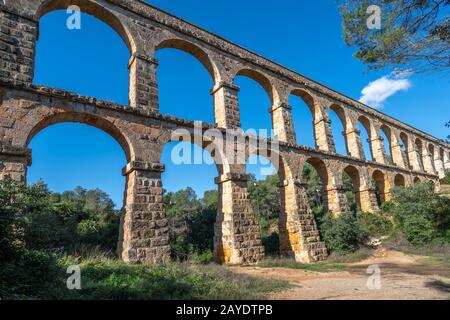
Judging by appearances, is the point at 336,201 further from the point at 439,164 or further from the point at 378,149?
the point at 439,164

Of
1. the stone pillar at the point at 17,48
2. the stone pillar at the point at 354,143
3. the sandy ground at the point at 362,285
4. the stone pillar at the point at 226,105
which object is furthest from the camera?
the stone pillar at the point at 354,143

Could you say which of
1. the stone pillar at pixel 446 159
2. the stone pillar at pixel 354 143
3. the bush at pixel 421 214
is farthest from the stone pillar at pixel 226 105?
the stone pillar at pixel 446 159

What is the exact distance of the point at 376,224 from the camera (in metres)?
15.4

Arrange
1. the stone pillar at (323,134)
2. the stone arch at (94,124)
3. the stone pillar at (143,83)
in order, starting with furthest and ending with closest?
1. the stone pillar at (323,134)
2. the stone pillar at (143,83)
3. the stone arch at (94,124)

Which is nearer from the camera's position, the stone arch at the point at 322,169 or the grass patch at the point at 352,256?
the grass patch at the point at 352,256

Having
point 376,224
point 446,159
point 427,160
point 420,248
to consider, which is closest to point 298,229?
point 420,248

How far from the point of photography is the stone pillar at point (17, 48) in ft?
25.5

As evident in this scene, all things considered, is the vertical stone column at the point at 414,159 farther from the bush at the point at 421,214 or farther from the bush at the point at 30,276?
the bush at the point at 30,276

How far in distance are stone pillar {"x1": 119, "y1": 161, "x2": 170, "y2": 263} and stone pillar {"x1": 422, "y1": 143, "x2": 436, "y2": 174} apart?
28022 millimetres

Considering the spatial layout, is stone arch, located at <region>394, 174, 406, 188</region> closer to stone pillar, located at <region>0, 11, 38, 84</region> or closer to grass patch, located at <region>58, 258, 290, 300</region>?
grass patch, located at <region>58, 258, 290, 300</region>

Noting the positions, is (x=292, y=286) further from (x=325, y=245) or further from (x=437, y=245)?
(x=437, y=245)

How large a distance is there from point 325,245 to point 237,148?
5.80 m

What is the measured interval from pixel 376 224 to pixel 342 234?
387 centimetres

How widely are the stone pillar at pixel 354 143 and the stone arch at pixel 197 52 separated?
10252mm
